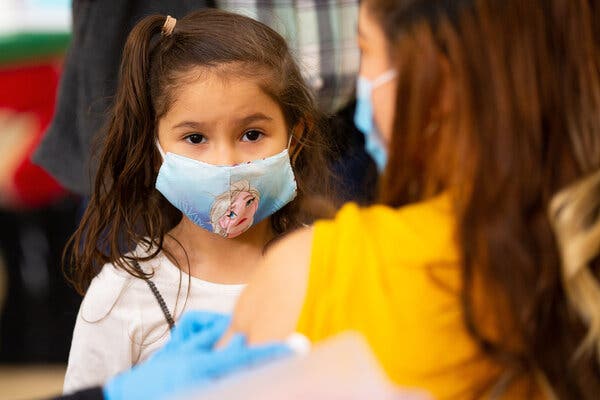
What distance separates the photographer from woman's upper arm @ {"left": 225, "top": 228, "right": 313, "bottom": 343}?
121 cm

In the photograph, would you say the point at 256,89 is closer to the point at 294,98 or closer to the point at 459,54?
the point at 294,98

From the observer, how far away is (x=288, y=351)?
119cm

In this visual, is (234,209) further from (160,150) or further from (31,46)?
(31,46)

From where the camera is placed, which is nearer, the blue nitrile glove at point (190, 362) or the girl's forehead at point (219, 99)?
the blue nitrile glove at point (190, 362)

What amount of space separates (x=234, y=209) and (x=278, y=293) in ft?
2.25

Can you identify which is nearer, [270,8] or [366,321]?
[366,321]

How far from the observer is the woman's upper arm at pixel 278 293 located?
3.97 ft

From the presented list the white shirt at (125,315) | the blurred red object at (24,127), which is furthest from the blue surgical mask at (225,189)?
the blurred red object at (24,127)

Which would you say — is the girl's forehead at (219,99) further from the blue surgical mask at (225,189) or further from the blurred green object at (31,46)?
the blurred green object at (31,46)

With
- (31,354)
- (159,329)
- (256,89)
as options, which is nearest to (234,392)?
(159,329)

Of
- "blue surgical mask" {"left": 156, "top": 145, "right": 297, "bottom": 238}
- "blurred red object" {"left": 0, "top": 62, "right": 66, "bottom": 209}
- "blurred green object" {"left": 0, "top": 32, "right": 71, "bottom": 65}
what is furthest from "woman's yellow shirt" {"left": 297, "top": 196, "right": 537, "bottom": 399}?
"blurred green object" {"left": 0, "top": 32, "right": 71, "bottom": 65}

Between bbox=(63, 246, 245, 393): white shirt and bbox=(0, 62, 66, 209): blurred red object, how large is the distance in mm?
2023

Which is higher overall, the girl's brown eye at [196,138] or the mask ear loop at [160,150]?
the girl's brown eye at [196,138]

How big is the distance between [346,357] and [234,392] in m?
0.17
